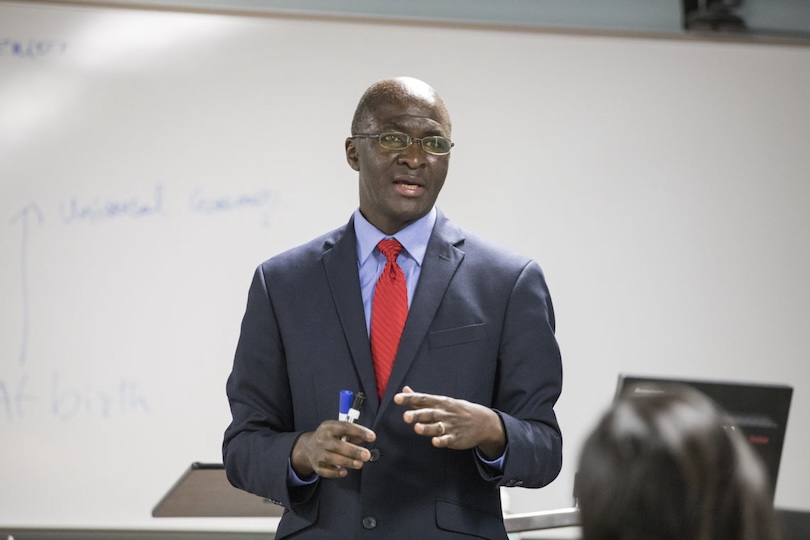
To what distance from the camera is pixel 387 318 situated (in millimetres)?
1892

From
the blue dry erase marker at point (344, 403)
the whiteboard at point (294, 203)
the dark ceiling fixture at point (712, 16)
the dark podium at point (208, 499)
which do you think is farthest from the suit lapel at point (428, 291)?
the dark ceiling fixture at point (712, 16)

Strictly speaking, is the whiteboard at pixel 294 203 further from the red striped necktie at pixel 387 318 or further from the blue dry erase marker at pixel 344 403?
the blue dry erase marker at pixel 344 403

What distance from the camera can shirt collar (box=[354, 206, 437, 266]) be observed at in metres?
1.96

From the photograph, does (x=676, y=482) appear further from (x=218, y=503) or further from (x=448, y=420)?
(x=218, y=503)

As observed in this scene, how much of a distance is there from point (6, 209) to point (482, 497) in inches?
89.6

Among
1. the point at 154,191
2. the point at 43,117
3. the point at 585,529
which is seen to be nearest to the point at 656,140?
the point at 154,191

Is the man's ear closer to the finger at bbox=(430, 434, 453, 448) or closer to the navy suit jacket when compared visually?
the navy suit jacket

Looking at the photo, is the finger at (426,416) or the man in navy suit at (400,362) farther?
the man in navy suit at (400,362)

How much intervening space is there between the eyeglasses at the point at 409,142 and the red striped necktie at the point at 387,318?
208 mm

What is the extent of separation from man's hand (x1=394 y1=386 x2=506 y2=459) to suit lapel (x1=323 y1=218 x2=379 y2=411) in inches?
6.9

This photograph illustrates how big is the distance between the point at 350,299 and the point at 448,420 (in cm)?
35

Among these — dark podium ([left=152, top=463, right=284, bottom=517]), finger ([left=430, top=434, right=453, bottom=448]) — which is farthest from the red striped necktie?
dark podium ([left=152, top=463, right=284, bottom=517])

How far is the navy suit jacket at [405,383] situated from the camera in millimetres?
1799

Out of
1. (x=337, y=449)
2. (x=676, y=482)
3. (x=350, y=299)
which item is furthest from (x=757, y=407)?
(x=676, y=482)
